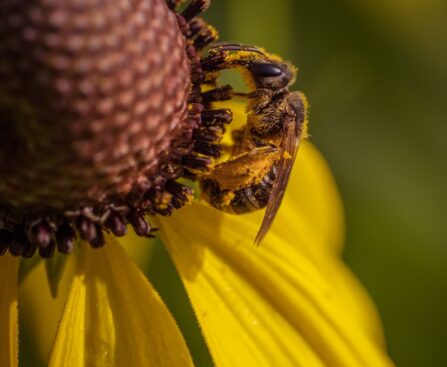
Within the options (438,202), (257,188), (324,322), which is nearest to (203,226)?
(257,188)

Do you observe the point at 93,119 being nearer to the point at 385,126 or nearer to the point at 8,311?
the point at 8,311

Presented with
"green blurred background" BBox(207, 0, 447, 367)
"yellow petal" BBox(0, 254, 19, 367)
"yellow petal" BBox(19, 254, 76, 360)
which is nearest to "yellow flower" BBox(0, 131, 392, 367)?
"yellow petal" BBox(0, 254, 19, 367)

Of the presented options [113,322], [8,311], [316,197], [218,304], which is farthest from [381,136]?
[8,311]

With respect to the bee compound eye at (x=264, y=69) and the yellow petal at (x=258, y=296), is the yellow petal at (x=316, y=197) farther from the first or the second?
the bee compound eye at (x=264, y=69)

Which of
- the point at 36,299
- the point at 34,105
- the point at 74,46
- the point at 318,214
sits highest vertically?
the point at 74,46

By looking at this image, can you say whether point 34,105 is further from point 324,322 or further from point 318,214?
point 318,214

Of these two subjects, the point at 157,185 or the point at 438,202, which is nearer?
the point at 157,185
